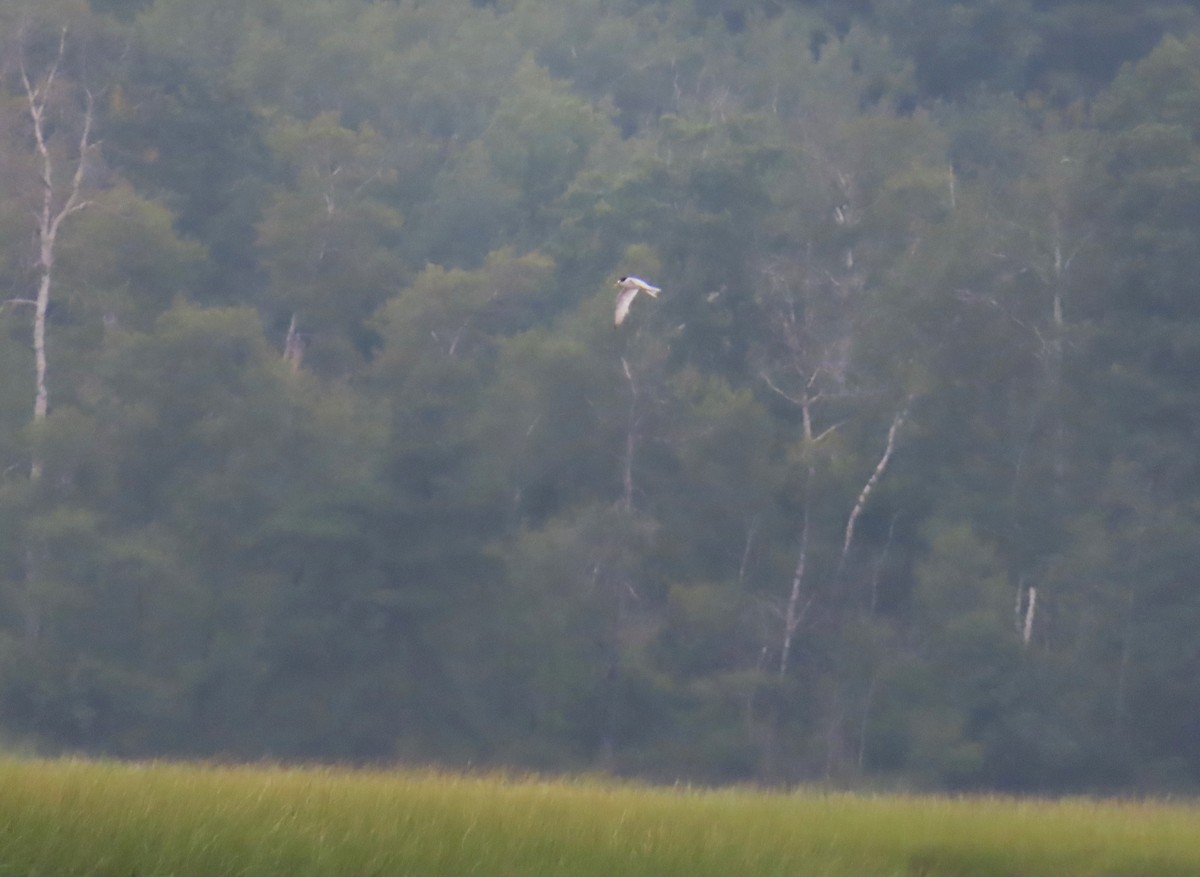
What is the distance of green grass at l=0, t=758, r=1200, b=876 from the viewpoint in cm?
1020

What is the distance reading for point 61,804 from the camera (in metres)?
10.2

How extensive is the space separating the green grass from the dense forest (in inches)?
715

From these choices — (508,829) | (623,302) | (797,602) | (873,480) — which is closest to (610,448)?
(797,602)

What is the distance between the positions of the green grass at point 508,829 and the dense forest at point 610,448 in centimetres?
1816

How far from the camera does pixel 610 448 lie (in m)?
35.1

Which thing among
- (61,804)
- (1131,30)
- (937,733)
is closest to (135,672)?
(937,733)

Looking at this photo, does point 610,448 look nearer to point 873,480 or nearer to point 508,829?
point 873,480

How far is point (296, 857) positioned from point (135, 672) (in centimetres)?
2181

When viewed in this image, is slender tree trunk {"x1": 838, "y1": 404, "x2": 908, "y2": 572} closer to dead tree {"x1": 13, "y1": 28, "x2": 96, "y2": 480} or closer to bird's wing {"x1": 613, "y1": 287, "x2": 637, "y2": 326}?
dead tree {"x1": 13, "y1": 28, "x2": 96, "y2": 480}

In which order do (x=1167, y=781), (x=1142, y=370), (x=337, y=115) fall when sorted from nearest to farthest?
(x=1167, y=781) → (x=1142, y=370) → (x=337, y=115)

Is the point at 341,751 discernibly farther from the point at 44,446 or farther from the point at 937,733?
the point at 937,733

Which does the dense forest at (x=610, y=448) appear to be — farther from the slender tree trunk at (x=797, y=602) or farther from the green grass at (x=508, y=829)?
the green grass at (x=508, y=829)

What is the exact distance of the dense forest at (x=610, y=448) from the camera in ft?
104

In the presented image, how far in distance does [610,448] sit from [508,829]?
24.0 meters
